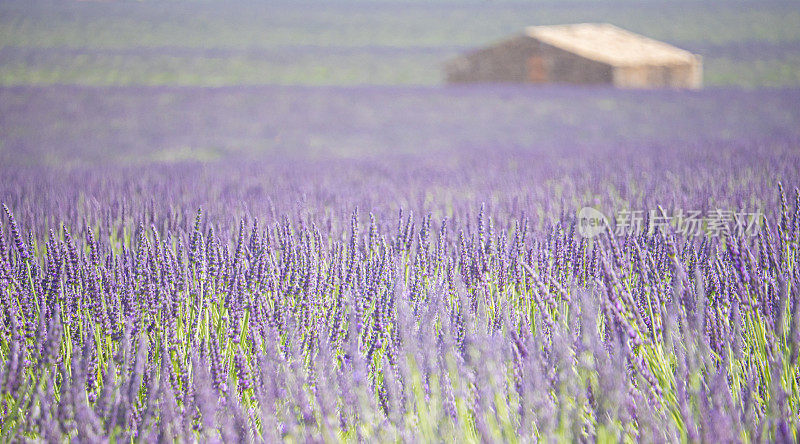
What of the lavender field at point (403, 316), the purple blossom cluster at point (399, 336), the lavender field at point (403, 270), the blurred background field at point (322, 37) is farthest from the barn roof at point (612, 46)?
the purple blossom cluster at point (399, 336)

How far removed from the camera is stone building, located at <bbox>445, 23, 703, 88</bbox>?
58.0 ft

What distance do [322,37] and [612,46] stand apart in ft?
33.6

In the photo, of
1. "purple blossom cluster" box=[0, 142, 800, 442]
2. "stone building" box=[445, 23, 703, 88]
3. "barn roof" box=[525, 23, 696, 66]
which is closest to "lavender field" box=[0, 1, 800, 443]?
"purple blossom cluster" box=[0, 142, 800, 442]

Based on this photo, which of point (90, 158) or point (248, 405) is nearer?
point (248, 405)

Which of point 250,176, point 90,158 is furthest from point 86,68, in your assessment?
point 250,176

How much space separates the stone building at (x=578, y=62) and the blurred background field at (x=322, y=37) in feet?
2.64

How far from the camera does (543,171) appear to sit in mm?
5242

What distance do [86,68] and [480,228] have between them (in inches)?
669

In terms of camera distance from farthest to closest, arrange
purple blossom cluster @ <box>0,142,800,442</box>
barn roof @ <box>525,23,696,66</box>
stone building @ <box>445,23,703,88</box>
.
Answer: barn roof @ <box>525,23,696,66</box> < stone building @ <box>445,23,703,88</box> < purple blossom cluster @ <box>0,142,800,442</box>

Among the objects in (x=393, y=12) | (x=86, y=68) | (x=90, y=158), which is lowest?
(x=90, y=158)

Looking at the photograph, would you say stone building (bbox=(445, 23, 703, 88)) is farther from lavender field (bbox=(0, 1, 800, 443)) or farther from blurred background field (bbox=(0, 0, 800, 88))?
lavender field (bbox=(0, 1, 800, 443))

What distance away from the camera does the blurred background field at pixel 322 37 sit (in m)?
17.7

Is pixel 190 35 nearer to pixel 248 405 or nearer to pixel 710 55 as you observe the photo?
pixel 710 55

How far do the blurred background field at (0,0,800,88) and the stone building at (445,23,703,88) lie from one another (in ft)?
2.64
